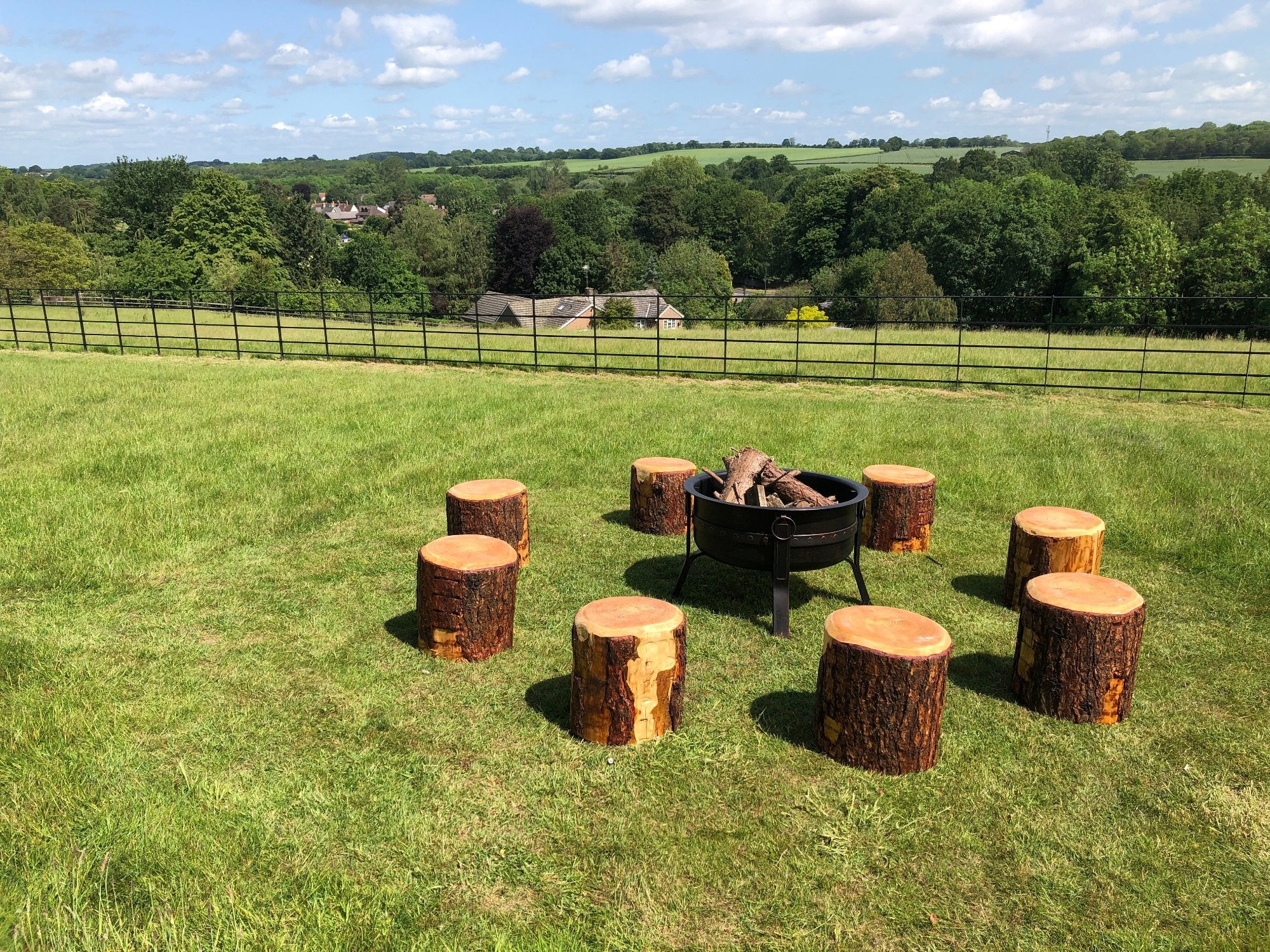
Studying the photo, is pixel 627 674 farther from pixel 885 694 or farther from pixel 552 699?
pixel 885 694

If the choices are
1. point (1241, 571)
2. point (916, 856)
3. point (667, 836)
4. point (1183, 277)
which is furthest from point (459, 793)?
point (1183, 277)

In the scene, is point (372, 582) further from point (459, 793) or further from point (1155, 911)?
point (1155, 911)

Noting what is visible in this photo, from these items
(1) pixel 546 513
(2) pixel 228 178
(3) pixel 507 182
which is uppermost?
(3) pixel 507 182

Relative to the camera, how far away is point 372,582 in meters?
6.12

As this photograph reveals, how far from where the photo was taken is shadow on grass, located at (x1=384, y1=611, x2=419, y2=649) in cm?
512

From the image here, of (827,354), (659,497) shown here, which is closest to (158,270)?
(827,354)

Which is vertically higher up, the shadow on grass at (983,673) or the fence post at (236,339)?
the fence post at (236,339)

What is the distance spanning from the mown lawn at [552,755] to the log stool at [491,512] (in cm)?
40

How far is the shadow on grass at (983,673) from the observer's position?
452 centimetres

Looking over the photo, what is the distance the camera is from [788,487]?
5520 millimetres

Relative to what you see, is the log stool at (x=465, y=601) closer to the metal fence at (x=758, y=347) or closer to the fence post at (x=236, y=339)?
the metal fence at (x=758, y=347)

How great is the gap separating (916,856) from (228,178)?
203ft

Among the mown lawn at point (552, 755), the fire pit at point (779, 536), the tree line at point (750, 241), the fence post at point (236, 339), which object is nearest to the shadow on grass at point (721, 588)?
the mown lawn at point (552, 755)

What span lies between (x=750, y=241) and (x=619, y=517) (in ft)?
308
